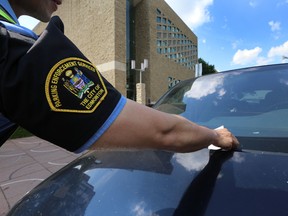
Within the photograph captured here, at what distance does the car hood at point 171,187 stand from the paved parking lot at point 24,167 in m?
2.47

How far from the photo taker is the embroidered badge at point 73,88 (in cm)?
72

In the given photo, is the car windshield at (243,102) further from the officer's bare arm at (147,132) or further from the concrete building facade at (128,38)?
the concrete building facade at (128,38)

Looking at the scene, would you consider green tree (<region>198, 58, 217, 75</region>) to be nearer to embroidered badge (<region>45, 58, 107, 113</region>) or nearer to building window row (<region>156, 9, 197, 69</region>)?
building window row (<region>156, 9, 197, 69</region>)

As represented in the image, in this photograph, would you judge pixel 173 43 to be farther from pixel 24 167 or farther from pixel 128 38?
pixel 24 167

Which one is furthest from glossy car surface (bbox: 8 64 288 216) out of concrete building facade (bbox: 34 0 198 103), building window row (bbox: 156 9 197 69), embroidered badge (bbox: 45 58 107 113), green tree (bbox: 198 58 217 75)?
green tree (bbox: 198 58 217 75)

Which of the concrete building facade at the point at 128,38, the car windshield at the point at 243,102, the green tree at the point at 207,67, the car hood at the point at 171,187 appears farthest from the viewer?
the green tree at the point at 207,67

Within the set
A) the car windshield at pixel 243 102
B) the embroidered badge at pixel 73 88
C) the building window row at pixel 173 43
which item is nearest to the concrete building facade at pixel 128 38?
the building window row at pixel 173 43

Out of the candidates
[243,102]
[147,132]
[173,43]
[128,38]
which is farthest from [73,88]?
[173,43]

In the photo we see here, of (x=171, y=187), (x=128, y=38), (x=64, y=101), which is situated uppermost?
(x=128, y=38)

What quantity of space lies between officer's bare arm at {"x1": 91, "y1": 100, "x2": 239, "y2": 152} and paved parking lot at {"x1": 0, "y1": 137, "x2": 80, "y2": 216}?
313cm

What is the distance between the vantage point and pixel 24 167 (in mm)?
5336

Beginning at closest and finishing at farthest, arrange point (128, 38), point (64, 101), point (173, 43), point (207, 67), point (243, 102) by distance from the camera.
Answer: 1. point (64, 101)
2. point (243, 102)
3. point (128, 38)
4. point (173, 43)
5. point (207, 67)

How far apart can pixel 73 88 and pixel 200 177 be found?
2.40 ft

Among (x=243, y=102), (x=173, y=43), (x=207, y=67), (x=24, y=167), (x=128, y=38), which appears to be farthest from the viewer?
(x=207, y=67)
